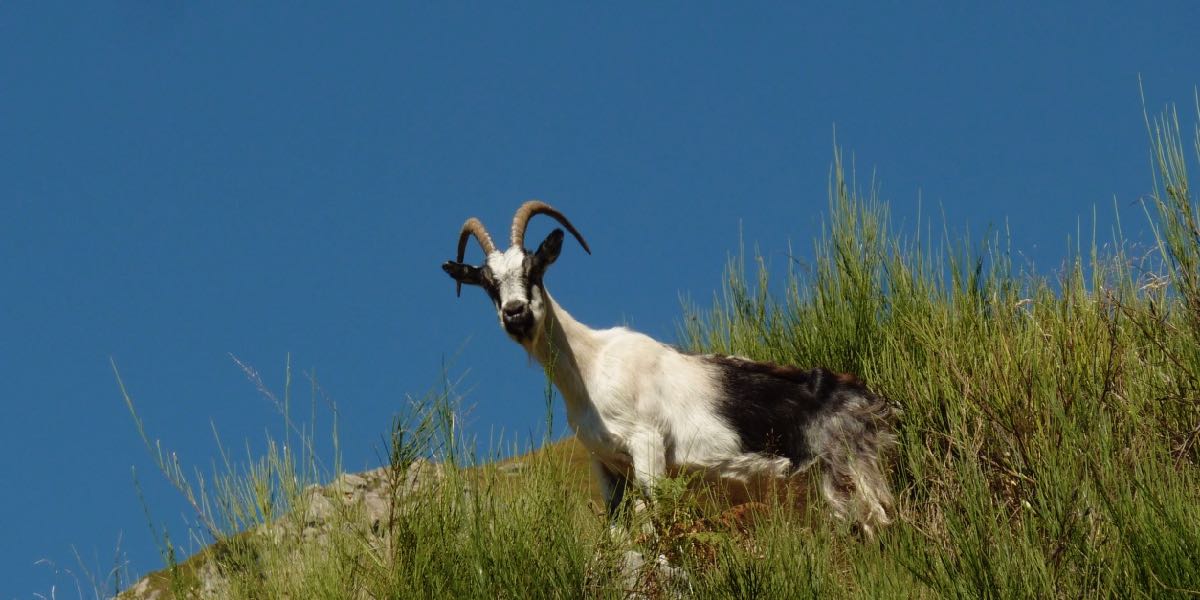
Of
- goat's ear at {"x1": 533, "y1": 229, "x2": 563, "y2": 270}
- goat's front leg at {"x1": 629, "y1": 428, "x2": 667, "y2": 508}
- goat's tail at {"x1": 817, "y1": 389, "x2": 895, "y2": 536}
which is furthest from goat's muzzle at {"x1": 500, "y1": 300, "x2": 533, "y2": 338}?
goat's tail at {"x1": 817, "y1": 389, "x2": 895, "y2": 536}

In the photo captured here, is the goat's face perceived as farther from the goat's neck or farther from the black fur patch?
the black fur patch

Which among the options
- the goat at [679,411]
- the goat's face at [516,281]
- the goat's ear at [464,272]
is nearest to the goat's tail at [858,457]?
the goat at [679,411]

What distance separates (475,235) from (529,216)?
435mm

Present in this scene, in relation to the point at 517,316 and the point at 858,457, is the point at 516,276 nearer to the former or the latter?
the point at 517,316

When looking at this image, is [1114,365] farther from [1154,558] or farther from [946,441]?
[1154,558]

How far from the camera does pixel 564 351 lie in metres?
10.5

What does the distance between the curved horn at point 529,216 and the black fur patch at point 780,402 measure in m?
1.55

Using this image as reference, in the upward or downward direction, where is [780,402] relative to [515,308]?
downward

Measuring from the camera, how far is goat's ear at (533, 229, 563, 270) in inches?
413

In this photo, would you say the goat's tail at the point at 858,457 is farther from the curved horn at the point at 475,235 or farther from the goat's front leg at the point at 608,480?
the curved horn at the point at 475,235

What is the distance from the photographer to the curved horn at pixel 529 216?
35.1 feet

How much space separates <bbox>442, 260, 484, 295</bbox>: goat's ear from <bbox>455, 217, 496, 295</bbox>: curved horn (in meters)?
0.27

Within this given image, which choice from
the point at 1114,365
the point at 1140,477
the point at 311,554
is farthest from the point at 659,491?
the point at 1114,365

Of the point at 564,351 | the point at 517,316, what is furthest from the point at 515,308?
the point at 564,351
